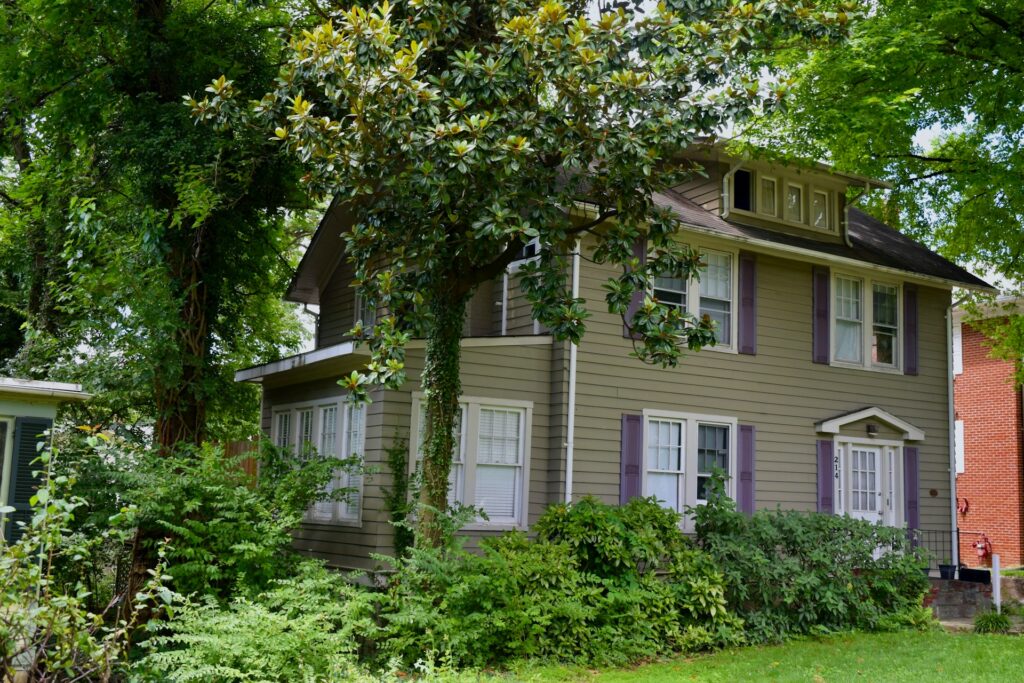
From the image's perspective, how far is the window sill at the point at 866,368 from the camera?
17.2m

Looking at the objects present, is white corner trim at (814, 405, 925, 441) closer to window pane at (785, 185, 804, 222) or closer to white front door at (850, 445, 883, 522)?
white front door at (850, 445, 883, 522)

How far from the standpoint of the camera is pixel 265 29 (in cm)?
1617

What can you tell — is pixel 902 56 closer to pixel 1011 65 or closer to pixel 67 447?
pixel 1011 65

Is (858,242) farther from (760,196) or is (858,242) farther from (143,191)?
(143,191)

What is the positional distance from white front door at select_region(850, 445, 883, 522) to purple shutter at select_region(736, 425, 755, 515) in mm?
2415

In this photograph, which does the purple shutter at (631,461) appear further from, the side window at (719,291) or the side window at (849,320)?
the side window at (849,320)

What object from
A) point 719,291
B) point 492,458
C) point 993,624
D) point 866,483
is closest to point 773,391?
point 719,291

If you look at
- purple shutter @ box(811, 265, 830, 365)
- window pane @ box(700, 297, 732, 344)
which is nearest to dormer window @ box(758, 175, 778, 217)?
purple shutter @ box(811, 265, 830, 365)

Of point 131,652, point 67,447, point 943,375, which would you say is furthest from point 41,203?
point 943,375

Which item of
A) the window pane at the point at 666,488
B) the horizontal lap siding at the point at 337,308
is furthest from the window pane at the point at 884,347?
the horizontal lap siding at the point at 337,308

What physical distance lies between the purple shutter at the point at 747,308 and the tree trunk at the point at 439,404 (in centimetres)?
628

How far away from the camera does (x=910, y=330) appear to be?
1808 cm

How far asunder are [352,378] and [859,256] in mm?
10877

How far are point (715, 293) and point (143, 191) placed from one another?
9.13 metres
